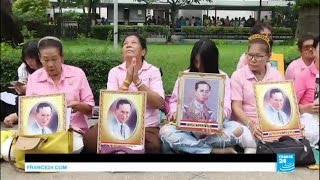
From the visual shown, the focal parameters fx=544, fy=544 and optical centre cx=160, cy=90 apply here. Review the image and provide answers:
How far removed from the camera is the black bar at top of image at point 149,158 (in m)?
3.10

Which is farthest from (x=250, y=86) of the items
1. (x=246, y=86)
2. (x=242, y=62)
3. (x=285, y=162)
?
(x=285, y=162)

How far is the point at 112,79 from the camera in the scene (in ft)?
10.5

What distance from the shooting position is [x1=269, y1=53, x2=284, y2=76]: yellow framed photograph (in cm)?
325

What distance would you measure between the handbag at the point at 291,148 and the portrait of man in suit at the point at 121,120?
2.52 feet

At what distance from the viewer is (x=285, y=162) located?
315cm

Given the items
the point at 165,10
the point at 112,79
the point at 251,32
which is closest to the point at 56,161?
the point at 112,79

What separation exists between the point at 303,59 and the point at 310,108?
0.30m

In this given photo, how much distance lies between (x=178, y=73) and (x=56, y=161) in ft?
2.82

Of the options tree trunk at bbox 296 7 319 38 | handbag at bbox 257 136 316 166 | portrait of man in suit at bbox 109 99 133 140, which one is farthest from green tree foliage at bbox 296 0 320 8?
portrait of man in suit at bbox 109 99 133 140

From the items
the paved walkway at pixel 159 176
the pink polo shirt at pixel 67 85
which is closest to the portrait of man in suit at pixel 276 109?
the paved walkway at pixel 159 176

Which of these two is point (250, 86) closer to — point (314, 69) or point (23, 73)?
point (314, 69)

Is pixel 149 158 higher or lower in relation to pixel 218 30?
lower

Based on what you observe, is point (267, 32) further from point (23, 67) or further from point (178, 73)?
point (23, 67)

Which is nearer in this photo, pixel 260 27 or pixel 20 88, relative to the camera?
pixel 260 27
